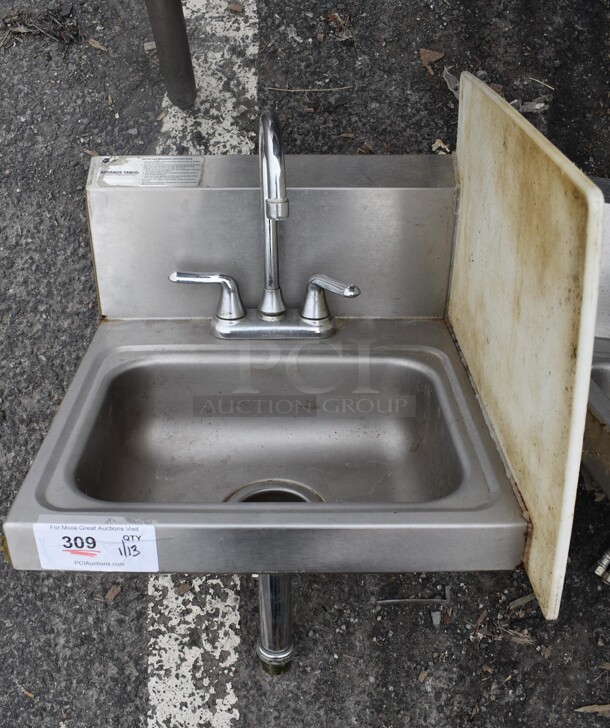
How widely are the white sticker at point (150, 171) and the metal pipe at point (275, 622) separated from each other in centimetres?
69

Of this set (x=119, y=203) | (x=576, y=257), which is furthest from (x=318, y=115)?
(x=576, y=257)

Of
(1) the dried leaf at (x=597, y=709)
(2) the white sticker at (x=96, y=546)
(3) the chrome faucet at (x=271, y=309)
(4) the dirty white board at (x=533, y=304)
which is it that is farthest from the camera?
(1) the dried leaf at (x=597, y=709)

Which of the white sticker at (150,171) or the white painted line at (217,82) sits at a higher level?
the white painted line at (217,82)

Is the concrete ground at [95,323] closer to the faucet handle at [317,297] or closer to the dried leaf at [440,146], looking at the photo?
the dried leaf at [440,146]

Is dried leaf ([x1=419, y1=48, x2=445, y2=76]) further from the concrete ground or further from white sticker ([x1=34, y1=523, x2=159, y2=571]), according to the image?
white sticker ([x1=34, y1=523, x2=159, y2=571])

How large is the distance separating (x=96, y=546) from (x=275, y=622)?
0.51 metres

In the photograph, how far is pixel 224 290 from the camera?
1.17 metres

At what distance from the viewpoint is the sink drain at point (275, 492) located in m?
1.14

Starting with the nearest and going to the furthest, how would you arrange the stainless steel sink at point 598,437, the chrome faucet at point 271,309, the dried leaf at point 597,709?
1. the stainless steel sink at point 598,437
2. the chrome faucet at point 271,309
3. the dried leaf at point 597,709

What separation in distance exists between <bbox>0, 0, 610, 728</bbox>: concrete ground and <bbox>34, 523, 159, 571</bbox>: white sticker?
2.00 ft

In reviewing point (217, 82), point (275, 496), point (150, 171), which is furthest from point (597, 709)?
point (217, 82)

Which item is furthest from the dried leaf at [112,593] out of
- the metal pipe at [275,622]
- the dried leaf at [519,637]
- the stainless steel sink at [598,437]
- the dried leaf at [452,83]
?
the dried leaf at [452,83]

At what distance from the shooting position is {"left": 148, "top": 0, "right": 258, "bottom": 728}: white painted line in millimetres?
1413

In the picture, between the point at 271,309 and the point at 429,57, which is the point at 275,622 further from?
the point at 429,57
